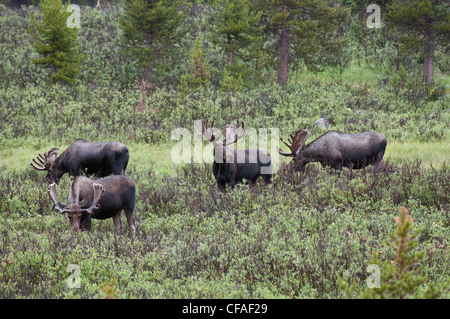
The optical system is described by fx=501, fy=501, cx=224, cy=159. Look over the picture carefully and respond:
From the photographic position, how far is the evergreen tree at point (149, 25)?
978 inches

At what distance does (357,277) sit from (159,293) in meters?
2.33

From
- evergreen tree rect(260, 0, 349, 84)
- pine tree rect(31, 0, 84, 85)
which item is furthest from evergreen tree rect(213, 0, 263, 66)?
pine tree rect(31, 0, 84, 85)

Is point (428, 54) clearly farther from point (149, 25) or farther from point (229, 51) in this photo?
point (149, 25)

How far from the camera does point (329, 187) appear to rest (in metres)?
10.1

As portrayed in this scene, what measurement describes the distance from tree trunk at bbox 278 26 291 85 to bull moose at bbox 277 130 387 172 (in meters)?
14.4

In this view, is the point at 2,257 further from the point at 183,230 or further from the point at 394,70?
the point at 394,70

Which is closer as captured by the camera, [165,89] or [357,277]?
[357,277]

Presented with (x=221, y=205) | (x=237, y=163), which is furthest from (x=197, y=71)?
(x=221, y=205)

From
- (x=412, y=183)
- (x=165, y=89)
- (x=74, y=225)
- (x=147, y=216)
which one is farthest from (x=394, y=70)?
(x=74, y=225)

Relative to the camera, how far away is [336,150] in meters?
12.2

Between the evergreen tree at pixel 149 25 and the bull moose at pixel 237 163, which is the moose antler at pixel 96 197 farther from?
the evergreen tree at pixel 149 25

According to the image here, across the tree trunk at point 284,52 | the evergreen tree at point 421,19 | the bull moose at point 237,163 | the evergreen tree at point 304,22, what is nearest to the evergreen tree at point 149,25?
the evergreen tree at point 304,22

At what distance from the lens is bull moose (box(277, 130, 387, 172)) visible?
12.2 meters

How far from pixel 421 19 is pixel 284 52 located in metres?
6.67
